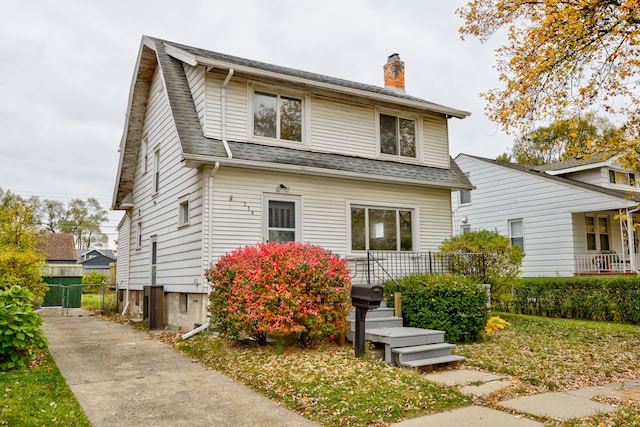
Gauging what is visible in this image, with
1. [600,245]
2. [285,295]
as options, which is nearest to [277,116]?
[285,295]

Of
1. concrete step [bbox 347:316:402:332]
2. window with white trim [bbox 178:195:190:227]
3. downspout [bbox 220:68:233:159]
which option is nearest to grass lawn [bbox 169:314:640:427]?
concrete step [bbox 347:316:402:332]

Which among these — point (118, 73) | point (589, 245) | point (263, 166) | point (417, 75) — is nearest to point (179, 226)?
point (263, 166)

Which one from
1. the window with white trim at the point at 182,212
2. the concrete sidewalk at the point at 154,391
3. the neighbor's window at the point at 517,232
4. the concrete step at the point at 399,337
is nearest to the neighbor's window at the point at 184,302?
the window with white trim at the point at 182,212

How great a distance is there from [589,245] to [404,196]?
10.1 metres

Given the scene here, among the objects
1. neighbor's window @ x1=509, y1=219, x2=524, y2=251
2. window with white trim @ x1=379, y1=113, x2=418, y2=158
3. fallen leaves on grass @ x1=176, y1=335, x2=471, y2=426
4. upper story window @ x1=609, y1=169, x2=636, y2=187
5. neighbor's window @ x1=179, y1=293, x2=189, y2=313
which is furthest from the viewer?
upper story window @ x1=609, y1=169, x2=636, y2=187

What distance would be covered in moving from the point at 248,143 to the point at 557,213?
1308 centimetres

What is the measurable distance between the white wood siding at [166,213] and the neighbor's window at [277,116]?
2.05 metres

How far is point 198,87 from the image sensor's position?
1134 centimetres

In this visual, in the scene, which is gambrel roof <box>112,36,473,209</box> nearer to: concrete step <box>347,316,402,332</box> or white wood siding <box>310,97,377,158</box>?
white wood siding <box>310,97,377,158</box>

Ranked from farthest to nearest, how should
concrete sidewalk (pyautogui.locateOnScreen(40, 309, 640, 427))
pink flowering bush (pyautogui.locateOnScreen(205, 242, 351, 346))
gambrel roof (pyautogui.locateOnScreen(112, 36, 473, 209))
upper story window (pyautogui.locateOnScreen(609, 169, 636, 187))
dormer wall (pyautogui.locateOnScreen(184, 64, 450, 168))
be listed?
1. upper story window (pyautogui.locateOnScreen(609, 169, 636, 187))
2. dormer wall (pyautogui.locateOnScreen(184, 64, 450, 168))
3. gambrel roof (pyautogui.locateOnScreen(112, 36, 473, 209))
4. pink flowering bush (pyautogui.locateOnScreen(205, 242, 351, 346))
5. concrete sidewalk (pyautogui.locateOnScreen(40, 309, 640, 427))

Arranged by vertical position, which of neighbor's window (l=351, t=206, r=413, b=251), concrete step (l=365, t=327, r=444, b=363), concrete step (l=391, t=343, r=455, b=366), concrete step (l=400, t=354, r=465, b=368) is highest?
neighbor's window (l=351, t=206, r=413, b=251)

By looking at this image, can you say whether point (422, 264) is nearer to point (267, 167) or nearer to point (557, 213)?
point (267, 167)

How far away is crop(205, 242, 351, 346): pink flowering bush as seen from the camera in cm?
753

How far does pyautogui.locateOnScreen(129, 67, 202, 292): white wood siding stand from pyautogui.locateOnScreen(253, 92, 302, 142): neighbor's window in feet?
6.74
